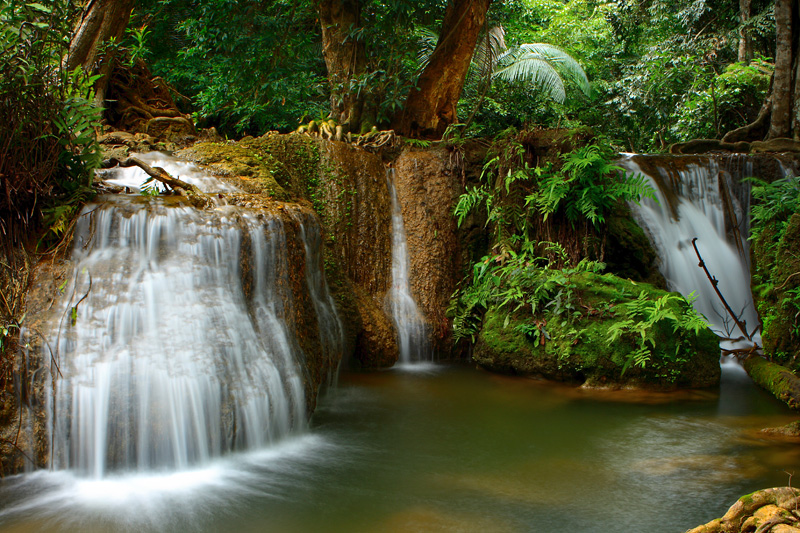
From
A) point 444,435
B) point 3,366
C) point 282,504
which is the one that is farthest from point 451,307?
point 3,366

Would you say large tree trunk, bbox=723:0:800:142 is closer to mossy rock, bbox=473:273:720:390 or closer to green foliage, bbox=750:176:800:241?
green foliage, bbox=750:176:800:241

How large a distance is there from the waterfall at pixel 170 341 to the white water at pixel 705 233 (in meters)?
5.74

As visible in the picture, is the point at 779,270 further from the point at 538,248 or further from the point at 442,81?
the point at 442,81

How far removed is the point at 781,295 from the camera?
715cm

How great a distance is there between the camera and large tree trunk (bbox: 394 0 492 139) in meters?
10.2

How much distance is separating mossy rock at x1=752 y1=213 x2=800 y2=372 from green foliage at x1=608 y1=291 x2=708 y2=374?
0.92m

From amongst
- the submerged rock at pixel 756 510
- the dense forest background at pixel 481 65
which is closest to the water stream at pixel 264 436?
the submerged rock at pixel 756 510

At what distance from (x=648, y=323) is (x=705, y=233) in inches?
136

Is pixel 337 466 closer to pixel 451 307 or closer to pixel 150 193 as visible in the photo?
pixel 150 193

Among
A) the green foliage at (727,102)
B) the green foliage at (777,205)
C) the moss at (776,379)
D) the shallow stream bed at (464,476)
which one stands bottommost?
the shallow stream bed at (464,476)

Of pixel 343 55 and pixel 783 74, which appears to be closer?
pixel 343 55

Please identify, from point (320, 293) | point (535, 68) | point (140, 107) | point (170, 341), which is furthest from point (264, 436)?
point (535, 68)

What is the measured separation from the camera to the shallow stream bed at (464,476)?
3828 mm

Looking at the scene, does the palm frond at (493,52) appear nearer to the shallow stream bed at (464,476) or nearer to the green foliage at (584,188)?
the green foliage at (584,188)
